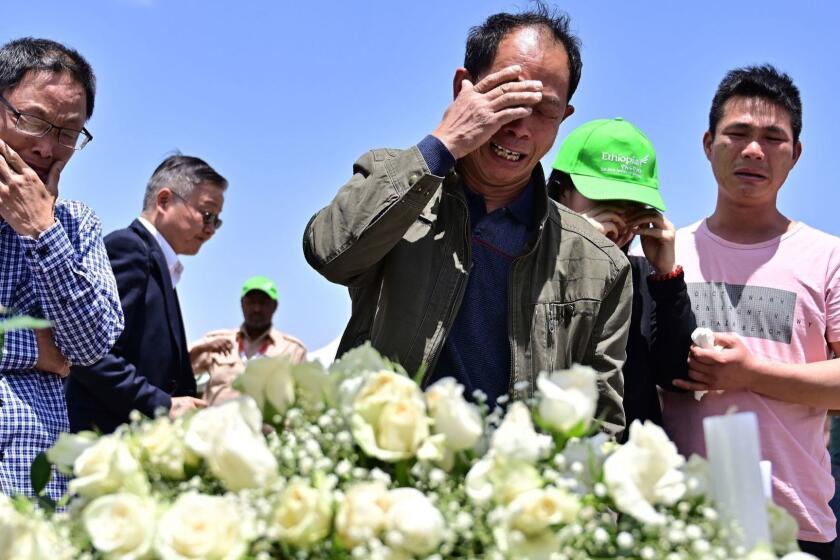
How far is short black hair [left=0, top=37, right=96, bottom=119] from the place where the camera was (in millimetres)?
2480

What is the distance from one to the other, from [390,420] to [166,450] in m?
0.30

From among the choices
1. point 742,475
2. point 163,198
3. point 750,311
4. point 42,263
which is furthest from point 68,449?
point 163,198

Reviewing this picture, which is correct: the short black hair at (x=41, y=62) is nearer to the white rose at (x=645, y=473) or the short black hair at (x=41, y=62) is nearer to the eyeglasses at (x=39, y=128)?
the eyeglasses at (x=39, y=128)

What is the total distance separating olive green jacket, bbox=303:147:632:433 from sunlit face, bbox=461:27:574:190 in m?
0.11

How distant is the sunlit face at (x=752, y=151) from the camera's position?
322 cm

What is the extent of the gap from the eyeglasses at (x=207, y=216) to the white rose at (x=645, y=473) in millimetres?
3583

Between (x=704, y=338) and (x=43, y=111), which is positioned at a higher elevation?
(x=43, y=111)

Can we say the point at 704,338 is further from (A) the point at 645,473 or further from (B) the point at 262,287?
(B) the point at 262,287

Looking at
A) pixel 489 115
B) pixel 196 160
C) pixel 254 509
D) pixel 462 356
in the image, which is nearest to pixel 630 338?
pixel 462 356

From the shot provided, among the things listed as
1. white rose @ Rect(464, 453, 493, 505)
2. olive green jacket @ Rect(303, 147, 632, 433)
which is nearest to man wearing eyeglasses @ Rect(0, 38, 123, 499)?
olive green jacket @ Rect(303, 147, 632, 433)

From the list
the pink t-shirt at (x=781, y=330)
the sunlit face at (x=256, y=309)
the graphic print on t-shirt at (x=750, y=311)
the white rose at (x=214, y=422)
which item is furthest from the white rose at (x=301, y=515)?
the sunlit face at (x=256, y=309)

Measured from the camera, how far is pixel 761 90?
3.32 meters

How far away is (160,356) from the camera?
3801 mm

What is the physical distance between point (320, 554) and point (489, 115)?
1314mm
